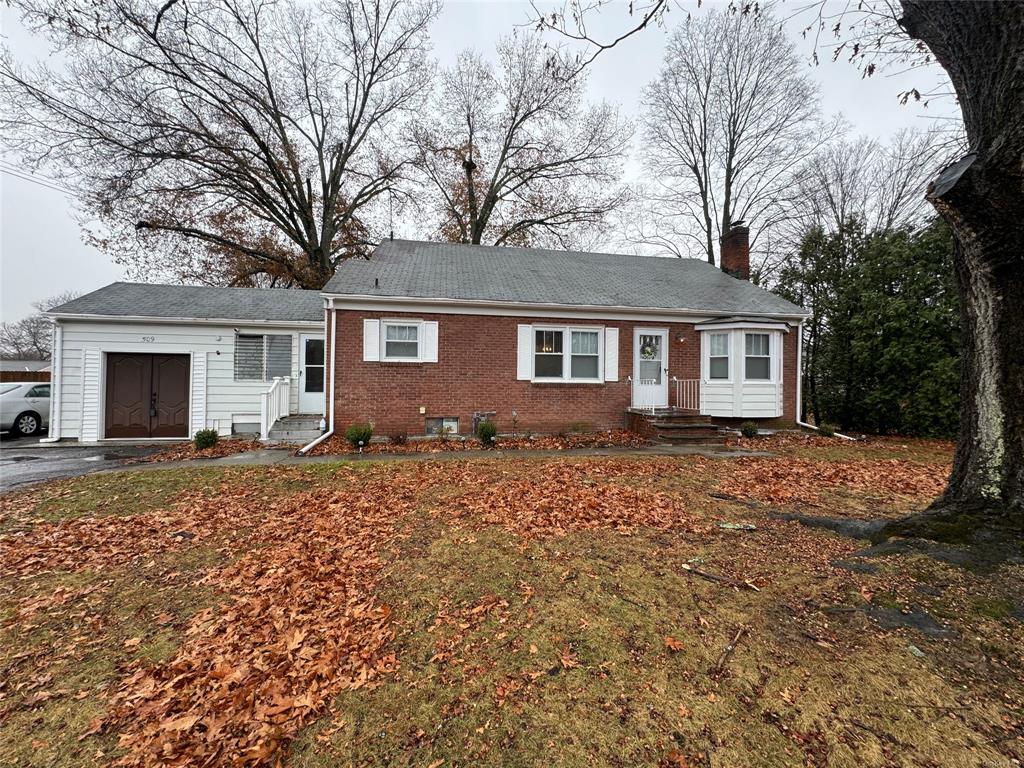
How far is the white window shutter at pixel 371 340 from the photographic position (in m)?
10.4

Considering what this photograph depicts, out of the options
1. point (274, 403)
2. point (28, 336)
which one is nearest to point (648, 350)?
point (274, 403)

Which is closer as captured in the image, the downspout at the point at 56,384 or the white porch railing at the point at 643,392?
the downspout at the point at 56,384

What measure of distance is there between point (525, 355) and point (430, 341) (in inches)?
102

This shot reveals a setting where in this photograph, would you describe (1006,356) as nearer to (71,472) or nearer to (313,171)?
(71,472)

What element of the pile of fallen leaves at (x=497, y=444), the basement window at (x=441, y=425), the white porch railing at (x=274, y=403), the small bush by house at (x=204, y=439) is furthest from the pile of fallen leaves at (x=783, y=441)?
the small bush by house at (x=204, y=439)

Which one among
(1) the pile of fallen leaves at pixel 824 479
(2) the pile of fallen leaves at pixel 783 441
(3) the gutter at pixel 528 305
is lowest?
(1) the pile of fallen leaves at pixel 824 479

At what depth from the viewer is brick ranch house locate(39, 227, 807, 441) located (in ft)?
34.7

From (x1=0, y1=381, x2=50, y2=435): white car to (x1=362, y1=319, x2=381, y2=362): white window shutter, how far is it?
11.1 m

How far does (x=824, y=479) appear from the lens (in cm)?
655

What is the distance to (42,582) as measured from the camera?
337 centimetres

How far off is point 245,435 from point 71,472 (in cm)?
395

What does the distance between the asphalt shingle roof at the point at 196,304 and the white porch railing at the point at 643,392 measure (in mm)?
9450

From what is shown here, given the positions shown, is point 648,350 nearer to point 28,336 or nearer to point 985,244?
point 985,244

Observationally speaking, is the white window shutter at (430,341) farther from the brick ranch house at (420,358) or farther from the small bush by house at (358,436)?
the small bush by house at (358,436)
